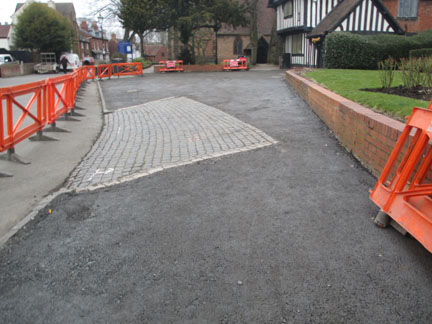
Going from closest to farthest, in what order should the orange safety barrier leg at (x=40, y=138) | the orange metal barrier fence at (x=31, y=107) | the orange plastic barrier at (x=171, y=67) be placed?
the orange metal barrier fence at (x=31, y=107) < the orange safety barrier leg at (x=40, y=138) < the orange plastic barrier at (x=171, y=67)

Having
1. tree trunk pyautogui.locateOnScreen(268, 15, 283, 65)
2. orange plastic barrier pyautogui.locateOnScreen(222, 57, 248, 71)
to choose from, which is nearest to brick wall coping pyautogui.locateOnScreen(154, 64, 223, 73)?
orange plastic barrier pyautogui.locateOnScreen(222, 57, 248, 71)

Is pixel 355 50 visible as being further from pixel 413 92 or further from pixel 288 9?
pixel 288 9

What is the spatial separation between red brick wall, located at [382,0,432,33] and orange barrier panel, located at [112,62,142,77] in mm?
→ 22272

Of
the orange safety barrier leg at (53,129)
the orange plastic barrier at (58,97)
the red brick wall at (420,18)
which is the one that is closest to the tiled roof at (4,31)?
the red brick wall at (420,18)

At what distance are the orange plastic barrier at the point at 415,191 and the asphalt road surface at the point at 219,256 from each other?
25 centimetres

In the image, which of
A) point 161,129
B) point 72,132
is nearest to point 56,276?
point 161,129

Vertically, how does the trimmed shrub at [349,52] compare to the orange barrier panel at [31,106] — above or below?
above

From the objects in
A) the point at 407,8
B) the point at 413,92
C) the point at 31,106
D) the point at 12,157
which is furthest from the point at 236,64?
the point at 12,157

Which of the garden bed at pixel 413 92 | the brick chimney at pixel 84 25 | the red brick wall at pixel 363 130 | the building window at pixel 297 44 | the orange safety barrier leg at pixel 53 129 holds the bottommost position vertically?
the orange safety barrier leg at pixel 53 129

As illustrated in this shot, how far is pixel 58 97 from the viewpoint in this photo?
9.45 meters

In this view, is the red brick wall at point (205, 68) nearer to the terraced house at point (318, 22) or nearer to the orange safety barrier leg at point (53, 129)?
the terraced house at point (318, 22)

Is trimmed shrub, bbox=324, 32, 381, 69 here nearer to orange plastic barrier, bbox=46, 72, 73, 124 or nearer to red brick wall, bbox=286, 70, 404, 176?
red brick wall, bbox=286, 70, 404, 176

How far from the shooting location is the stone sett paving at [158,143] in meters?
5.82

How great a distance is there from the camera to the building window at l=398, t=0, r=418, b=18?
32.9 m
